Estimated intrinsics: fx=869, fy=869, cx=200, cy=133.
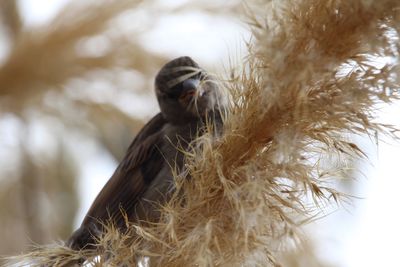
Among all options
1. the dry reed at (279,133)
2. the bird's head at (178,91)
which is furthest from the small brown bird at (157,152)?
the dry reed at (279,133)

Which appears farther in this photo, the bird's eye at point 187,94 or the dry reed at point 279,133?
the bird's eye at point 187,94

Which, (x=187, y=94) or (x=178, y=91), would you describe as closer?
(x=187, y=94)

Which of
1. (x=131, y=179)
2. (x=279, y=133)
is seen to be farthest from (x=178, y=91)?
(x=279, y=133)

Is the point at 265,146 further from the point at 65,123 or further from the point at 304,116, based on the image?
the point at 65,123

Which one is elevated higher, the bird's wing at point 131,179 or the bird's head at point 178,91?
the bird's head at point 178,91

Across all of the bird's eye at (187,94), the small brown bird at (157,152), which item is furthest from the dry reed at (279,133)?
the bird's eye at (187,94)

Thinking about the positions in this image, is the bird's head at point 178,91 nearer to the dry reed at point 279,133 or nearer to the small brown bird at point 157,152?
the small brown bird at point 157,152

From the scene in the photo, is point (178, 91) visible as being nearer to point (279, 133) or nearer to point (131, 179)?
point (131, 179)
